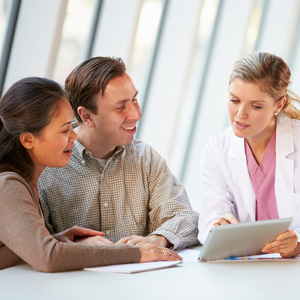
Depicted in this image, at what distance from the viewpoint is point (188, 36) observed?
3713mm

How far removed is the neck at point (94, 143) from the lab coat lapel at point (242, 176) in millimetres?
565

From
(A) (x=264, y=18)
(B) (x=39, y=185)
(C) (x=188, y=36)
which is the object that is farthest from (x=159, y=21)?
(B) (x=39, y=185)

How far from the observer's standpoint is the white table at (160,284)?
984mm

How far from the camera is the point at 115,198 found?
1.83m

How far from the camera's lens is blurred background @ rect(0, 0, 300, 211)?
7.77 feet

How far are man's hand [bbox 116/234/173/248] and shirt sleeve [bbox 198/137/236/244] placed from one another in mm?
162

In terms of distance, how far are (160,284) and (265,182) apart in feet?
2.88

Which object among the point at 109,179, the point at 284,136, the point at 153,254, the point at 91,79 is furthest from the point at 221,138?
the point at 153,254

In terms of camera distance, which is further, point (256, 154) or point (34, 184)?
point (256, 154)

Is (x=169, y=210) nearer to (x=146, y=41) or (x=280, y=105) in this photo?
(x=280, y=105)

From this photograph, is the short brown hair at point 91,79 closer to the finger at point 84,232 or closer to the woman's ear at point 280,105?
the finger at point 84,232

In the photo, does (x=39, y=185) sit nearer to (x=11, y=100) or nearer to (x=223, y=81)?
(x=11, y=100)

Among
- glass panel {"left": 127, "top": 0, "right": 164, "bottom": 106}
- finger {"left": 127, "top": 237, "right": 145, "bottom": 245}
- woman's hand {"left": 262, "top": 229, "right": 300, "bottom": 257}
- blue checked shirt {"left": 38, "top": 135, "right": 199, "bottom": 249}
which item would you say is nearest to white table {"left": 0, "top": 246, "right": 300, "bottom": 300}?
woman's hand {"left": 262, "top": 229, "right": 300, "bottom": 257}

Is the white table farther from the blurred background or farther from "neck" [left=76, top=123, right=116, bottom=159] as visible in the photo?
the blurred background
